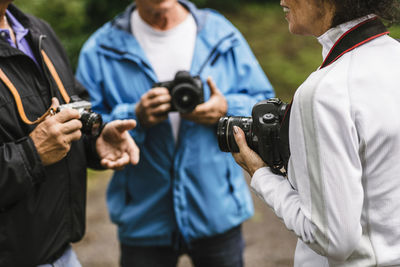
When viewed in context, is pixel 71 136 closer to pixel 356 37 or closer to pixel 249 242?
pixel 356 37

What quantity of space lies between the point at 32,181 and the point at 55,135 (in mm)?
209

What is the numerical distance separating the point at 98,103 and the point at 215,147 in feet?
2.47

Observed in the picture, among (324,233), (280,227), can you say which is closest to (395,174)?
(324,233)

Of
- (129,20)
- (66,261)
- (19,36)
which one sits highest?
(19,36)

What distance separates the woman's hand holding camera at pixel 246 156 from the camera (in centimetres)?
186

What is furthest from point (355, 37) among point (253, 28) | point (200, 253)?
point (253, 28)

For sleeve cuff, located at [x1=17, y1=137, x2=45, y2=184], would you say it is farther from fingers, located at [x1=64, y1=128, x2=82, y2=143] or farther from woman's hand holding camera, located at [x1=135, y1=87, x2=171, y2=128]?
woman's hand holding camera, located at [x1=135, y1=87, x2=171, y2=128]

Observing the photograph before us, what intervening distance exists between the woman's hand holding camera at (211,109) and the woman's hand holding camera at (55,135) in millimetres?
793

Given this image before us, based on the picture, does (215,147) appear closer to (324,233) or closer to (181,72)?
(181,72)

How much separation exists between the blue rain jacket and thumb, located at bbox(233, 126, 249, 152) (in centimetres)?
87

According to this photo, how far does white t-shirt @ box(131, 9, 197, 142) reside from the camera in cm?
293

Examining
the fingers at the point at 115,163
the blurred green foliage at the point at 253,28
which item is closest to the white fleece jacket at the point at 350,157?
the fingers at the point at 115,163

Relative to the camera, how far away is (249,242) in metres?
5.08

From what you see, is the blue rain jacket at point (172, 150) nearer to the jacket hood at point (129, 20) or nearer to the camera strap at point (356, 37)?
the jacket hood at point (129, 20)
